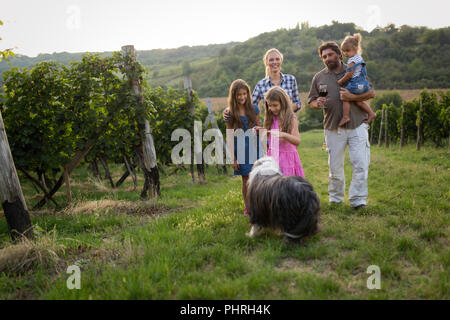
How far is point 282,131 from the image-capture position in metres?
3.98

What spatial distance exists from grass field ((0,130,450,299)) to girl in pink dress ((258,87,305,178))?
1018mm

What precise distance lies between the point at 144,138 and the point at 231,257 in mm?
4086

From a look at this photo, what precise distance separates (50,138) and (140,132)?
1.79m

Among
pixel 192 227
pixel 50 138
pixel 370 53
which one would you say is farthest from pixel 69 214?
pixel 370 53

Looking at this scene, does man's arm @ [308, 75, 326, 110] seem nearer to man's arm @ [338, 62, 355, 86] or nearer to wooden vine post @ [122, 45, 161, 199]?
man's arm @ [338, 62, 355, 86]

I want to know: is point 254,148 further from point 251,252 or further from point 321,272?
point 321,272

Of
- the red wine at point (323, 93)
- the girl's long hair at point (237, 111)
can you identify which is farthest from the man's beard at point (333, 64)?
the girl's long hair at point (237, 111)

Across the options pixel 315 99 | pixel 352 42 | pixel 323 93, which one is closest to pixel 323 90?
pixel 323 93

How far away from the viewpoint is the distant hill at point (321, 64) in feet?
157

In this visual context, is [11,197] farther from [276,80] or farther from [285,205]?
[276,80]

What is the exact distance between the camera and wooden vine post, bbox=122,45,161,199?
19.5 ft

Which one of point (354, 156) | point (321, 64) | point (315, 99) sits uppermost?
point (321, 64)

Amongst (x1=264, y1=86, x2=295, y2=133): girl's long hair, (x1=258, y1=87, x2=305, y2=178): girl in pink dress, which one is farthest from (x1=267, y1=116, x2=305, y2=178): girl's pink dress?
(x1=264, y1=86, x2=295, y2=133): girl's long hair

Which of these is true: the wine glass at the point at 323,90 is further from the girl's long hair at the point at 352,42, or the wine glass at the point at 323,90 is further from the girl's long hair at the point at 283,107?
the girl's long hair at the point at 283,107
